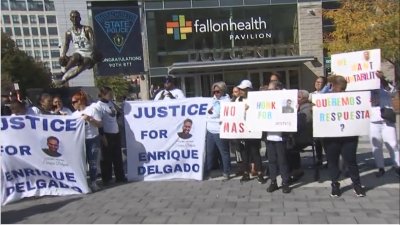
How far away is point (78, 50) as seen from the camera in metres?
8.68

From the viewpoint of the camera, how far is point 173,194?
5.78 meters

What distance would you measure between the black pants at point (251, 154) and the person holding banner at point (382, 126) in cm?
222

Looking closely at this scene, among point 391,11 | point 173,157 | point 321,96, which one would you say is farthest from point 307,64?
point 391,11

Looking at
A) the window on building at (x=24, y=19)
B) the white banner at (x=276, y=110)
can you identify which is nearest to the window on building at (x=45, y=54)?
the window on building at (x=24, y=19)

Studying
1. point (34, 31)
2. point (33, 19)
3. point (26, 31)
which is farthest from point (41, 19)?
point (34, 31)

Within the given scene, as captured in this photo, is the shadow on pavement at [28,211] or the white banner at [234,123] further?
the white banner at [234,123]

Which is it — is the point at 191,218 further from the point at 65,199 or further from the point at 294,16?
the point at 294,16

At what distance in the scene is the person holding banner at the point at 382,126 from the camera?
280 centimetres

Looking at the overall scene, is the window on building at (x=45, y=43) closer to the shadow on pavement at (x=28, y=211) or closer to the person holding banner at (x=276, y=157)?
the shadow on pavement at (x=28, y=211)

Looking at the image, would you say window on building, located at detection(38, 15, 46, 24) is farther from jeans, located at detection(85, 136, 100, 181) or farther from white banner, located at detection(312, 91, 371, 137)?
white banner, located at detection(312, 91, 371, 137)

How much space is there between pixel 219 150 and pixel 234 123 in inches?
29.8

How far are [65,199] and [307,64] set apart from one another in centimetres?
2105

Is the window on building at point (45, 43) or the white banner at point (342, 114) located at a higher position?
the window on building at point (45, 43)

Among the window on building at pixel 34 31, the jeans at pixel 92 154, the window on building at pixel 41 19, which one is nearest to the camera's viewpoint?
the jeans at pixel 92 154
